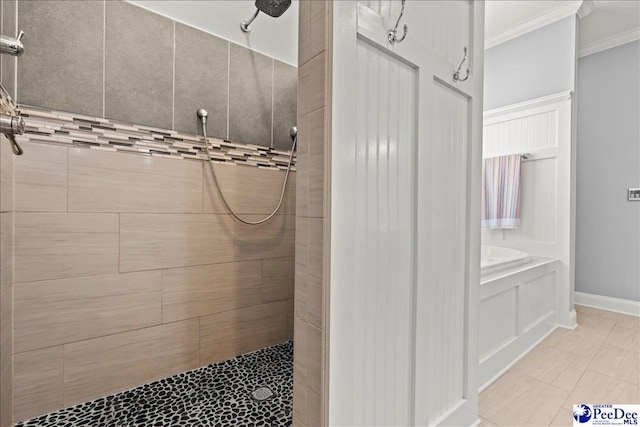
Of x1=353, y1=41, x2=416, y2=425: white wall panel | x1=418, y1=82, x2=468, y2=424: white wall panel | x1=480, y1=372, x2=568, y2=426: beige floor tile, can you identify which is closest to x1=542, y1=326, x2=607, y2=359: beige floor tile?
x1=480, y1=372, x2=568, y2=426: beige floor tile

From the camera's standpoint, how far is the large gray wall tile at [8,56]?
113cm

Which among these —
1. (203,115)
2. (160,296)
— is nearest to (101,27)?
(203,115)

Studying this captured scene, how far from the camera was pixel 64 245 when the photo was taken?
147 cm

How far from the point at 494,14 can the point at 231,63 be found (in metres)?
2.74

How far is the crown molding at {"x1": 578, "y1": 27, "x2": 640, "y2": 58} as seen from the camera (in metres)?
3.23

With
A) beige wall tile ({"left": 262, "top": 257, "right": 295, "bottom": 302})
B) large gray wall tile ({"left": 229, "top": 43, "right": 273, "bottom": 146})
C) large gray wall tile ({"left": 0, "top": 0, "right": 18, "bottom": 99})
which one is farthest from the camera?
beige wall tile ({"left": 262, "top": 257, "right": 295, "bottom": 302})

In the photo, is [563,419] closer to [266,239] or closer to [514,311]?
[514,311]

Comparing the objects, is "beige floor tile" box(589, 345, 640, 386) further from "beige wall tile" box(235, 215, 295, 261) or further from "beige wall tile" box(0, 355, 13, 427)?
"beige wall tile" box(0, 355, 13, 427)

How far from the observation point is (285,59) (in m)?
2.28

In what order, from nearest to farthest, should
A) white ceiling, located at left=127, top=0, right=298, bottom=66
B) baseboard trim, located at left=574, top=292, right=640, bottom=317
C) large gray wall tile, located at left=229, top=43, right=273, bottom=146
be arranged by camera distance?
white ceiling, located at left=127, top=0, right=298, bottom=66 < large gray wall tile, located at left=229, top=43, right=273, bottom=146 < baseboard trim, located at left=574, top=292, right=640, bottom=317

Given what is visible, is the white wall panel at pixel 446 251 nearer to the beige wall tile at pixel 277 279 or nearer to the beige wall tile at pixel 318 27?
the beige wall tile at pixel 318 27

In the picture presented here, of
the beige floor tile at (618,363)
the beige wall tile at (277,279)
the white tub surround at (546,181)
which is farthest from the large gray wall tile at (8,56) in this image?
the white tub surround at (546,181)

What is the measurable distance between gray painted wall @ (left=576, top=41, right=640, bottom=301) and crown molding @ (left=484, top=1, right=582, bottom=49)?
0.90 meters

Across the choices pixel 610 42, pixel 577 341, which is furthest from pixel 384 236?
pixel 610 42
